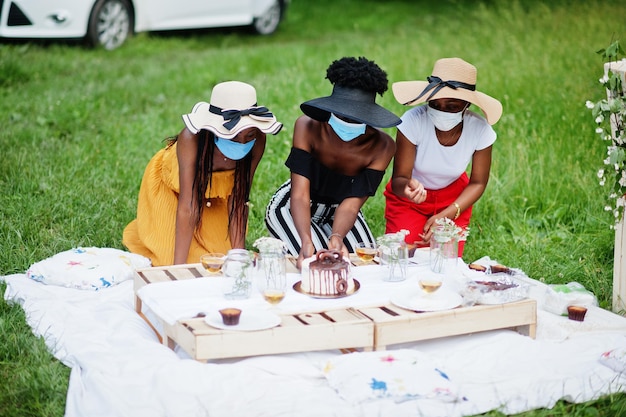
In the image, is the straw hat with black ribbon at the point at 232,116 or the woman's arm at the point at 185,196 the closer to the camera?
the straw hat with black ribbon at the point at 232,116

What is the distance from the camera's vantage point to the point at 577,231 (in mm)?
6293

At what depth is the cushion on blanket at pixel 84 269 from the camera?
16.2ft

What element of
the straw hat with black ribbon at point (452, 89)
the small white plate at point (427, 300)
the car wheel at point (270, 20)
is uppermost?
the car wheel at point (270, 20)

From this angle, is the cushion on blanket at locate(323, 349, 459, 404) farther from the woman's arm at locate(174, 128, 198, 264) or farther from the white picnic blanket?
the woman's arm at locate(174, 128, 198, 264)

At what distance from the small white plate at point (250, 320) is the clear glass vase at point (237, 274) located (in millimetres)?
182

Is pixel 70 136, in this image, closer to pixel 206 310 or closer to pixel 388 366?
pixel 206 310

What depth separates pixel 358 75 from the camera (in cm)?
474

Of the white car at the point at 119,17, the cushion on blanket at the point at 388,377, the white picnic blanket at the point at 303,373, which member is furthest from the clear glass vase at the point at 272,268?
the white car at the point at 119,17

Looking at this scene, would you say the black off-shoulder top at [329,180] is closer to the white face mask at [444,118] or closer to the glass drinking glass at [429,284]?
the white face mask at [444,118]

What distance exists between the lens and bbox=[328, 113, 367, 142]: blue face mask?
480 centimetres

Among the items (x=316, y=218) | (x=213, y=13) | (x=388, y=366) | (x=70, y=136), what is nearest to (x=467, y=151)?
(x=316, y=218)

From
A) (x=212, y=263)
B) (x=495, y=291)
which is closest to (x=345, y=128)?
(x=212, y=263)

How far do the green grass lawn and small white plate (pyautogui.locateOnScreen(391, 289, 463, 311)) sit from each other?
665 mm

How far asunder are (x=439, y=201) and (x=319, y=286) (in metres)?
1.59
